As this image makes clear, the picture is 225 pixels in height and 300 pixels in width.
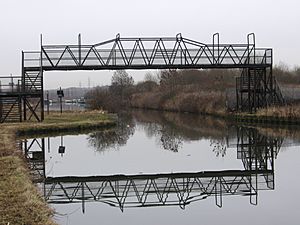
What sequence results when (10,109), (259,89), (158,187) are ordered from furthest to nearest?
(259,89) < (10,109) < (158,187)

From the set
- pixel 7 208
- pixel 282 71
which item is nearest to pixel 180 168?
pixel 7 208

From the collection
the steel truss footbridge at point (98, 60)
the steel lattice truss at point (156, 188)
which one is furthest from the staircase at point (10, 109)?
the steel lattice truss at point (156, 188)

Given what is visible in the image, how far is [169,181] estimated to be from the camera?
46.2ft

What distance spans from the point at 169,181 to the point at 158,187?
0.86m

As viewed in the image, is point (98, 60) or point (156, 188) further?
point (98, 60)

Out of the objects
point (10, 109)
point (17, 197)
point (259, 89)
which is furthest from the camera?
point (259, 89)

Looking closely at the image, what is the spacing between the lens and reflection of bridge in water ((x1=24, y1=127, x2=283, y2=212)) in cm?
1169

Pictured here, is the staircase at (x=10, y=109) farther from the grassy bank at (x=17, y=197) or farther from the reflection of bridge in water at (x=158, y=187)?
the reflection of bridge in water at (x=158, y=187)

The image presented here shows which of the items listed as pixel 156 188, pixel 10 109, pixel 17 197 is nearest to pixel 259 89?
pixel 10 109

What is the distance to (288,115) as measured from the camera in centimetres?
3572

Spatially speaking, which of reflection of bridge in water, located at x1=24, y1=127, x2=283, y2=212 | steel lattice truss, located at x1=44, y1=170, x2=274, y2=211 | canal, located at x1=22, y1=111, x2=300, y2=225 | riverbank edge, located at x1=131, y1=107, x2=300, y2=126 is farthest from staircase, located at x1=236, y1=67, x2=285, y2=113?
steel lattice truss, located at x1=44, y1=170, x2=274, y2=211

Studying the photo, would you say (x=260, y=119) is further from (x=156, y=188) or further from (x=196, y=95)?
(x=156, y=188)

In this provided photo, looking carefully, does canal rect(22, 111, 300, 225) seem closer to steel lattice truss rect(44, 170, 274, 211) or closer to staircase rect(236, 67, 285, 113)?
steel lattice truss rect(44, 170, 274, 211)

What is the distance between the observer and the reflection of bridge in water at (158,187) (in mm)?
11688
